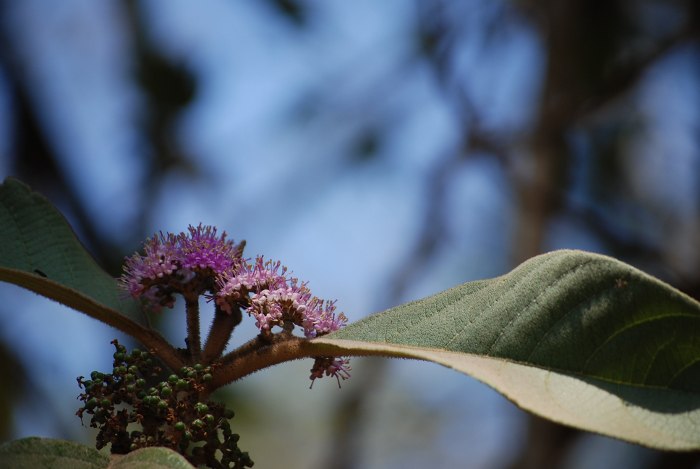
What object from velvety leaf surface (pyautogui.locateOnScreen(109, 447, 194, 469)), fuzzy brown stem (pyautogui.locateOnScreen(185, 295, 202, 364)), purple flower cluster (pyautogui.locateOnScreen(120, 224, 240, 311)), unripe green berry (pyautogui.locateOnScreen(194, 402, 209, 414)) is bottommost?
velvety leaf surface (pyautogui.locateOnScreen(109, 447, 194, 469))

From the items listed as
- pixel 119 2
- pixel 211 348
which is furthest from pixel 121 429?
pixel 119 2

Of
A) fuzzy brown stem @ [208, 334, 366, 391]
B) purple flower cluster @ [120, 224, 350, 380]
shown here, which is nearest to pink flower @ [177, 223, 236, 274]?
purple flower cluster @ [120, 224, 350, 380]

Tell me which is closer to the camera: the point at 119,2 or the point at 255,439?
the point at 119,2

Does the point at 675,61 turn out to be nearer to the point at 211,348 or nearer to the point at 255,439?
the point at 255,439

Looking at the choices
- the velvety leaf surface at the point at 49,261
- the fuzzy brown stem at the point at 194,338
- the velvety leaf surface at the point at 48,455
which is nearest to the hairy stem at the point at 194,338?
the fuzzy brown stem at the point at 194,338

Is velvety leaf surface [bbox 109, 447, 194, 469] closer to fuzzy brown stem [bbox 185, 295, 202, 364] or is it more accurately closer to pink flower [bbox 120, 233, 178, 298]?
fuzzy brown stem [bbox 185, 295, 202, 364]
